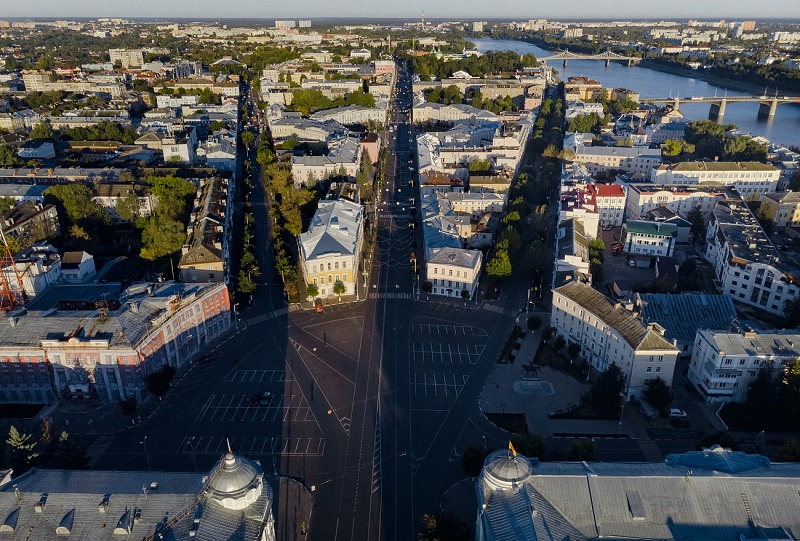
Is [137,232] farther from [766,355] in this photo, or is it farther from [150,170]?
[766,355]

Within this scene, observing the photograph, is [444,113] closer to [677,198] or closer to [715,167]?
[715,167]

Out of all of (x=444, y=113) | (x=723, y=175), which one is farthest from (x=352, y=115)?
(x=723, y=175)

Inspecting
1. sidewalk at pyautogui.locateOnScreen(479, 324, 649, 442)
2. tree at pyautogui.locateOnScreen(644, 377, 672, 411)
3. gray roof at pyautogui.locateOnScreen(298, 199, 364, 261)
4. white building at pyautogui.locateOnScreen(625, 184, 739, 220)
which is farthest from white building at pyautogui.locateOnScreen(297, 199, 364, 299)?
white building at pyautogui.locateOnScreen(625, 184, 739, 220)

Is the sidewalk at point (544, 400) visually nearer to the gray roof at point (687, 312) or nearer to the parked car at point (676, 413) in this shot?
the parked car at point (676, 413)

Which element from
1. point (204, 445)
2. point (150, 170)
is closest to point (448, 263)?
point (204, 445)

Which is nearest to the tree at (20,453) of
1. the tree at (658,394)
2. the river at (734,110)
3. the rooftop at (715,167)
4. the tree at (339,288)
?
the tree at (339,288)

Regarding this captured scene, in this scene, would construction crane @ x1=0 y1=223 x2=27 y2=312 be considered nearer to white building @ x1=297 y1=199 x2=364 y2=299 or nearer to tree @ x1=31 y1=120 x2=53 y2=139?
white building @ x1=297 y1=199 x2=364 y2=299
